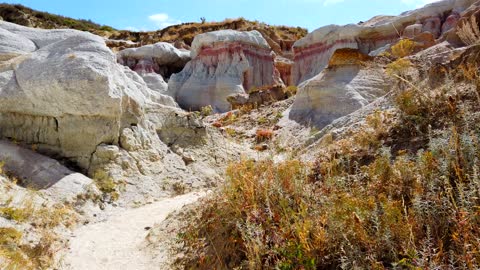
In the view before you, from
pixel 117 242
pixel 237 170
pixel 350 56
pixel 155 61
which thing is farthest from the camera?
pixel 155 61

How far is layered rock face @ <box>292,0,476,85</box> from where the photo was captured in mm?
19453

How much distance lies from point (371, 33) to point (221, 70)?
26.7 ft

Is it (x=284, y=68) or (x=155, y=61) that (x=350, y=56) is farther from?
(x=284, y=68)

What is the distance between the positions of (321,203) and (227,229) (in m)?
1.10

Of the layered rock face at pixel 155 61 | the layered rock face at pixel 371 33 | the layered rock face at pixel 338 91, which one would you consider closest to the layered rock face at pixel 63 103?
the layered rock face at pixel 338 91

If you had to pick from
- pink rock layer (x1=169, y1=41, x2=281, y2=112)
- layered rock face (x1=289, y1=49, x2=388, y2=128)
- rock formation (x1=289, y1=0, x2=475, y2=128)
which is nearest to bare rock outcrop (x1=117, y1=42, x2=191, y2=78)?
pink rock layer (x1=169, y1=41, x2=281, y2=112)

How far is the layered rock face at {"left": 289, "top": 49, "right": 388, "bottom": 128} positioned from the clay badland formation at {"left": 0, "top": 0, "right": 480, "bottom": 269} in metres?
0.05

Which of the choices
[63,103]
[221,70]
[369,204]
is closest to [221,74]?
[221,70]

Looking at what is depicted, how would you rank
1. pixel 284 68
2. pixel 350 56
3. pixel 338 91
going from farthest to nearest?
pixel 284 68 → pixel 350 56 → pixel 338 91

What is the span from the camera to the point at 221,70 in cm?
2394

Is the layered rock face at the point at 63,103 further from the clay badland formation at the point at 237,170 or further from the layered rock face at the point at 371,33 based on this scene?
the layered rock face at the point at 371,33

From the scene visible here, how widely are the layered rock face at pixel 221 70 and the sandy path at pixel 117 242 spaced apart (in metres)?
15.6

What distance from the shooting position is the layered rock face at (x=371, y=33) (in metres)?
19.5

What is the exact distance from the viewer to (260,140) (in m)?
13.6
